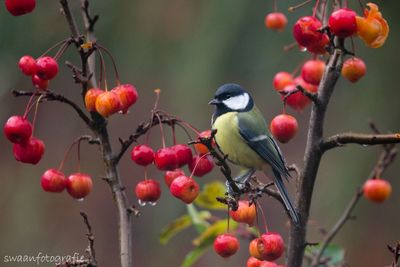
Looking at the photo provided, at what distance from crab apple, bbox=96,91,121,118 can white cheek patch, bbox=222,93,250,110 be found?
0.73 meters

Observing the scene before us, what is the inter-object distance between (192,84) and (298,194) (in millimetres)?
2112

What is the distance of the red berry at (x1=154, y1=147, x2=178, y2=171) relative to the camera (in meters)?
1.66

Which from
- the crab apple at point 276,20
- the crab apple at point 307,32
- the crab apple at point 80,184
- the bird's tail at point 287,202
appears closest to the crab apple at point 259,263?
the bird's tail at point 287,202

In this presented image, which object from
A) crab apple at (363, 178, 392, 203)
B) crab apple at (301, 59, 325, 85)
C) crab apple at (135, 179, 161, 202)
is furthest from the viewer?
crab apple at (363, 178, 392, 203)

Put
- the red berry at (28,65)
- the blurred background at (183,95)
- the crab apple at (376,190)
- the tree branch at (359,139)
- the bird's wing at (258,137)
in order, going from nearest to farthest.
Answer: the tree branch at (359,139) → the red berry at (28,65) → the bird's wing at (258,137) → the crab apple at (376,190) → the blurred background at (183,95)

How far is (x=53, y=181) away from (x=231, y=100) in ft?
2.30

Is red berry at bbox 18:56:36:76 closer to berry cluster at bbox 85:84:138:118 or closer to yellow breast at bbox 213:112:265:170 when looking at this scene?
berry cluster at bbox 85:84:138:118

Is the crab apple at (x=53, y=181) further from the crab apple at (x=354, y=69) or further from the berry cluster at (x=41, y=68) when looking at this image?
the crab apple at (x=354, y=69)

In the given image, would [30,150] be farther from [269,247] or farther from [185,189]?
[269,247]

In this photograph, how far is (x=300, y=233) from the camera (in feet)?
4.86

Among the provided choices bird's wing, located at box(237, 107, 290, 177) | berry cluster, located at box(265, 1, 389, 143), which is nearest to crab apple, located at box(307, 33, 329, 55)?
berry cluster, located at box(265, 1, 389, 143)

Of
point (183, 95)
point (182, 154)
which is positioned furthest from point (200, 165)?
point (183, 95)

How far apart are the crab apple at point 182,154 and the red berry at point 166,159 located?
0.01m

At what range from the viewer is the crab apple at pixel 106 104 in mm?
1511
